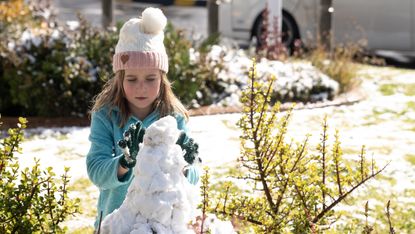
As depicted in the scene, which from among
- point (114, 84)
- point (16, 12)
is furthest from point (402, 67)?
point (114, 84)

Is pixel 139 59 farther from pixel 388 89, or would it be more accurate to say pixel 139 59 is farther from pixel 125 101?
pixel 388 89

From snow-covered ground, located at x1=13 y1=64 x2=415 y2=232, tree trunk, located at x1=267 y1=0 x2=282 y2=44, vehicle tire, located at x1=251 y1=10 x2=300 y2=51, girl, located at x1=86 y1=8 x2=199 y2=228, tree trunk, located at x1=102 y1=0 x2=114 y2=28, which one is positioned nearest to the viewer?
girl, located at x1=86 y1=8 x2=199 y2=228

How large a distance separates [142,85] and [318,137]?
4.48 meters

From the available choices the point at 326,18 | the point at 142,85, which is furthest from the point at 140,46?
the point at 326,18

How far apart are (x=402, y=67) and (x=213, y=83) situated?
5.06 m

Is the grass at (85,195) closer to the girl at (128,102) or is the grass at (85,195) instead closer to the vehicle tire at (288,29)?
the girl at (128,102)

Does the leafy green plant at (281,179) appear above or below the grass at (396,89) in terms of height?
above

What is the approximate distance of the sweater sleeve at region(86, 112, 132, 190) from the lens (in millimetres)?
3111

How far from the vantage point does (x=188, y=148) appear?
9.12ft

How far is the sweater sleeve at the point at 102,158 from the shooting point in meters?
3.11

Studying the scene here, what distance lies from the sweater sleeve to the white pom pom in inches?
18.3

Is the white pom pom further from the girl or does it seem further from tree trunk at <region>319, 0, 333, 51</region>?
tree trunk at <region>319, 0, 333, 51</region>

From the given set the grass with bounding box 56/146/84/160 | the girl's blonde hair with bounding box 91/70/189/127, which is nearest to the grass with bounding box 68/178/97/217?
the grass with bounding box 56/146/84/160

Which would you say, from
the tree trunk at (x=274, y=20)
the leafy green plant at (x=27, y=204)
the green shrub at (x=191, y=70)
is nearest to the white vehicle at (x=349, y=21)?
the tree trunk at (x=274, y=20)
